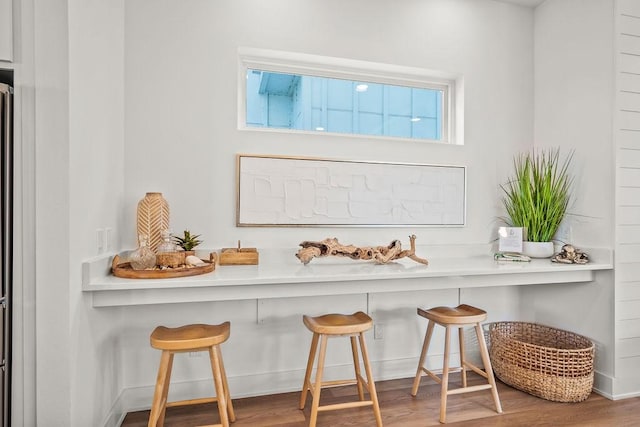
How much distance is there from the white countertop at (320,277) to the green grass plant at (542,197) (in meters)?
0.29

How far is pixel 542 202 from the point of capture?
2.62 m

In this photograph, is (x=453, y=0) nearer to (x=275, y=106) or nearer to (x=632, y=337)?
(x=275, y=106)

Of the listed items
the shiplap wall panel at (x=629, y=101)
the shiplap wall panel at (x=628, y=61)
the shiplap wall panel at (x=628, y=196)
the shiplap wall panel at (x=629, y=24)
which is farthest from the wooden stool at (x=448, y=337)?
the shiplap wall panel at (x=629, y=24)

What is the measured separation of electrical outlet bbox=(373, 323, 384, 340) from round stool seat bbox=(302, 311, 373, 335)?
1.82 feet

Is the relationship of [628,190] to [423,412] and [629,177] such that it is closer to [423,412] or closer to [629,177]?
[629,177]

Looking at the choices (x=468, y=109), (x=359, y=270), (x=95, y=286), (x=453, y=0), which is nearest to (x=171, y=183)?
(x=95, y=286)

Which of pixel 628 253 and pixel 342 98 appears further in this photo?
pixel 342 98

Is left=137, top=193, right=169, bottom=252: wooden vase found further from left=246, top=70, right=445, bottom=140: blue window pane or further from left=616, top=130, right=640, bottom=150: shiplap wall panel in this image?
left=616, top=130, right=640, bottom=150: shiplap wall panel

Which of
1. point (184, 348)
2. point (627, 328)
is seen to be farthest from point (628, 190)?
point (184, 348)

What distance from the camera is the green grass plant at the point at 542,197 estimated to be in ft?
8.58

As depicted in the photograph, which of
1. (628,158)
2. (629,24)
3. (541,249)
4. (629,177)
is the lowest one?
(541,249)

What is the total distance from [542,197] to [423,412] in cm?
159

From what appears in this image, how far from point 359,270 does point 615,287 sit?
5.22 ft

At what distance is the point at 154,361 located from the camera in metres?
2.24
